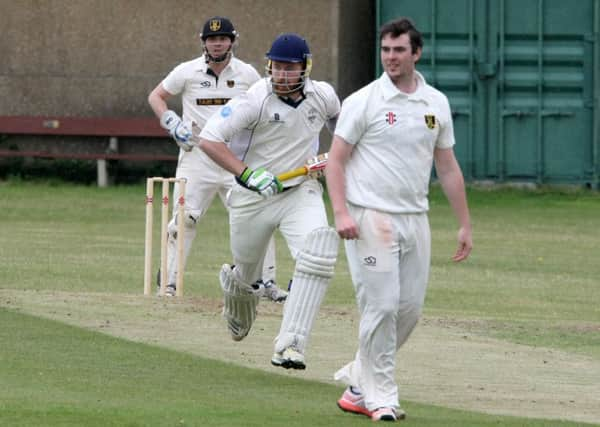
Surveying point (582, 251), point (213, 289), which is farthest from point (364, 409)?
point (582, 251)

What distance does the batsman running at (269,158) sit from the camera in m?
8.71

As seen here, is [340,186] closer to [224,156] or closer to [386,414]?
[386,414]

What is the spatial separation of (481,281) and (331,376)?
17.7 feet

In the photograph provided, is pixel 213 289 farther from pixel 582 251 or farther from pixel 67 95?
pixel 67 95

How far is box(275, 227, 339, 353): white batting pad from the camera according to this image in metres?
8.12

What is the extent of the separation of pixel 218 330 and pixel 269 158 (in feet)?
5.20

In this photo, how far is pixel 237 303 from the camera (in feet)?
29.7

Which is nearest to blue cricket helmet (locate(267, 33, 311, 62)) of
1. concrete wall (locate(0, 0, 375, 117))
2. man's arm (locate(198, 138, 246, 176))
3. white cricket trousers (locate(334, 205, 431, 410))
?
man's arm (locate(198, 138, 246, 176))

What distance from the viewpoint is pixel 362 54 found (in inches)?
960

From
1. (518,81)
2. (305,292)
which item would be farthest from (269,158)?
(518,81)

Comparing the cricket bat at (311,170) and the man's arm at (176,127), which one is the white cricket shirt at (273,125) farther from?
the man's arm at (176,127)

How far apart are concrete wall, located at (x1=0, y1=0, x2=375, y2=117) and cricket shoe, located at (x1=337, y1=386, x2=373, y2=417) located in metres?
16.1

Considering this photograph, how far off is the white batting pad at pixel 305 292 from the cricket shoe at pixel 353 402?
83 centimetres

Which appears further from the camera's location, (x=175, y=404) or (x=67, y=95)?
(x=67, y=95)
